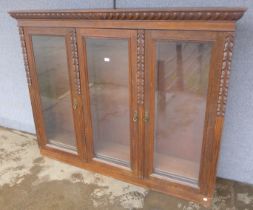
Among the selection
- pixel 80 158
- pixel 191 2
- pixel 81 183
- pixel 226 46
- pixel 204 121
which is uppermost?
pixel 191 2

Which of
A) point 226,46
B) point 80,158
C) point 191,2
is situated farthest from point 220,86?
point 80,158

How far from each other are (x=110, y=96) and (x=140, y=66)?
40 centimetres

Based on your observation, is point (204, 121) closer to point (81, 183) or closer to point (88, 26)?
point (88, 26)

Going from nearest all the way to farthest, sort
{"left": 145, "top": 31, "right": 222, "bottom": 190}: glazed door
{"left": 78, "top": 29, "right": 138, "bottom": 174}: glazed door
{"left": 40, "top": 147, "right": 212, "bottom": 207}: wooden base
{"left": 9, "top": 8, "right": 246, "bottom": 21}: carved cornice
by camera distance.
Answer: {"left": 9, "top": 8, "right": 246, "bottom": 21}: carved cornice < {"left": 145, "top": 31, "right": 222, "bottom": 190}: glazed door < {"left": 78, "top": 29, "right": 138, "bottom": 174}: glazed door < {"left": 40, "top": 147, "right": 212, "bottom": 207}: wooden base

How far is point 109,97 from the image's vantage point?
1.79 meters

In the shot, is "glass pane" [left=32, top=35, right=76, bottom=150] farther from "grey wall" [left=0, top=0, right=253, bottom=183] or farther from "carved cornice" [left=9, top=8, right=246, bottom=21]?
"grey wall" [left=0, top=0, right=253, bottom=183]

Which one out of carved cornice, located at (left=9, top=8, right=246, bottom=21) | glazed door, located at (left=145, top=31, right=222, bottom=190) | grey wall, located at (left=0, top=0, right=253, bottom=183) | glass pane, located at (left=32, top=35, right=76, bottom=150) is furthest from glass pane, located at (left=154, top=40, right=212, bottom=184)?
glass pane, located at (left=32, top=35, right=76, bottom=150)

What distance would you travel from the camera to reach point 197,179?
1634 millimetres

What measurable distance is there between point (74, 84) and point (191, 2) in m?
0.87

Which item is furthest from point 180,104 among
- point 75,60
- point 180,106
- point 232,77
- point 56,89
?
point 56,89

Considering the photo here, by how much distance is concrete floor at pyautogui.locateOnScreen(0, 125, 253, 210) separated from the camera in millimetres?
1698

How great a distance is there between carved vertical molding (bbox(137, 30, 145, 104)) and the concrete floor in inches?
26.4

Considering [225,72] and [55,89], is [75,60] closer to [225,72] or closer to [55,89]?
[55,89]

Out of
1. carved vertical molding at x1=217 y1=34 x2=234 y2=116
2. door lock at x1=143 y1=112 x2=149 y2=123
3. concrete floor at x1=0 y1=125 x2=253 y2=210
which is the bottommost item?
concrete floor at x1=0 y1=125 x2=253 y2=210
